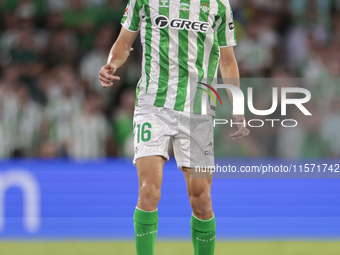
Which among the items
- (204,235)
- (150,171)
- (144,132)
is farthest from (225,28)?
(204,235)

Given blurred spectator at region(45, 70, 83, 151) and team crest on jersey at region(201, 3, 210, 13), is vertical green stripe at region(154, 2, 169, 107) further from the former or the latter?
blurred spectator at region(45, 70, 83, 151)

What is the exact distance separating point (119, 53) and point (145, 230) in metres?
1.27

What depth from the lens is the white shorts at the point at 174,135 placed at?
3674mm

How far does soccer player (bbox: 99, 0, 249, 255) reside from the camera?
3742mm

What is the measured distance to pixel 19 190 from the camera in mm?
6324

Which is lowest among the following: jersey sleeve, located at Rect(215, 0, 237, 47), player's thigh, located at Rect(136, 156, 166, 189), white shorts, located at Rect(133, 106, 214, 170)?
player's thigh, located at Rect(136, 156, 166, 189)

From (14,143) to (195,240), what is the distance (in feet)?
13.2

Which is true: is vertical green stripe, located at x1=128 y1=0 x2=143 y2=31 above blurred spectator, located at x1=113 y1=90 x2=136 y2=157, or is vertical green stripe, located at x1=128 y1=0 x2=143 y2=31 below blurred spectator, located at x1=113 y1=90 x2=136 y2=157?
above

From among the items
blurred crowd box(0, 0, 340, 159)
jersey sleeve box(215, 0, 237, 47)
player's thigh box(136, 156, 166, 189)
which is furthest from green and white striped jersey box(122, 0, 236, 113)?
blurred crowd box(0, 0, 340, 159)

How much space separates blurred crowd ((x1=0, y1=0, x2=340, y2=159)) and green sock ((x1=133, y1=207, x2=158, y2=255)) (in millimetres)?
3027

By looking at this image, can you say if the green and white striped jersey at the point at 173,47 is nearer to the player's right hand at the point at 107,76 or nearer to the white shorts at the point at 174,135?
the white shorts at the point at 174,135

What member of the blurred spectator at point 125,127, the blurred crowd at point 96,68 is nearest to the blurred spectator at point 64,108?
the blurred crowd at point 96,68

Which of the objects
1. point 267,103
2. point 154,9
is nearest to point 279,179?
point 267,103

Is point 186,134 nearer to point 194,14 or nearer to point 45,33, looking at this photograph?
point 194,14
